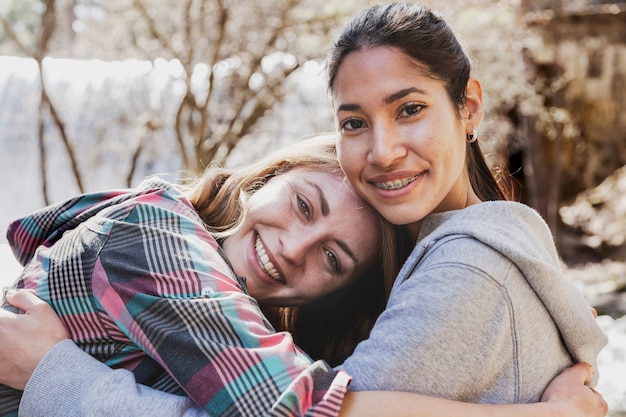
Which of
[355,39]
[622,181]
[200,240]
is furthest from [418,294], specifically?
[622,181]

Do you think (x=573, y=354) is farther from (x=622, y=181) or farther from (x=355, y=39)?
(x=622, y=181)

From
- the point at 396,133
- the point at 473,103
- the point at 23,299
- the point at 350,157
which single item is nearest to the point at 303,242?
the point at 350,157

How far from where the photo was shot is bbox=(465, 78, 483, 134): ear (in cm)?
196

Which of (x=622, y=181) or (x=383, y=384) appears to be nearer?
(x=383, y=384)

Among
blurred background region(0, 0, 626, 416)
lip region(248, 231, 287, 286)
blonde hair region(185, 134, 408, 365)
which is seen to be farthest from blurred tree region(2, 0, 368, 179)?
lip region(248, 231, 287, 286)

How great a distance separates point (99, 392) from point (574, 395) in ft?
3.35

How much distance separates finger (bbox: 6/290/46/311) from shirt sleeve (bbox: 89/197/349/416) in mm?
181

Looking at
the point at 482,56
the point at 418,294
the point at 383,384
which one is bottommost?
the point at 482,56

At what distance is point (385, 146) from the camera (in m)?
1.78

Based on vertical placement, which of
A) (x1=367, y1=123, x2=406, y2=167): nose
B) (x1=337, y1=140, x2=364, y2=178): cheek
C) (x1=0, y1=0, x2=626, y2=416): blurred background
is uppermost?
(x1=367, y1=123, x2=406, y2=167): nose

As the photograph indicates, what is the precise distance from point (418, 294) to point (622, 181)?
8.85 m

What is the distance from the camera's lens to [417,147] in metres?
1.80

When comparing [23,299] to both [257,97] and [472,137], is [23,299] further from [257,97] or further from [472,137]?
[257,97]

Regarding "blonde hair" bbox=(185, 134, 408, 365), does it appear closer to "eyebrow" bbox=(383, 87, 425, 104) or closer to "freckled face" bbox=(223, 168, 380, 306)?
"freckled face" bbox=(223, 168, 380, 306)
